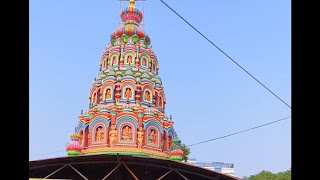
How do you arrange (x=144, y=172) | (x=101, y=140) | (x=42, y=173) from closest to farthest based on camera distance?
(x=42, y=173), (x=144, y=172), (x=101, y=140)

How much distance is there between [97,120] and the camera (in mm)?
33375

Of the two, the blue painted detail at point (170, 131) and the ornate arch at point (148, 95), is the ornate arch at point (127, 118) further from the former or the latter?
the blue painted detail at point (170, 131)

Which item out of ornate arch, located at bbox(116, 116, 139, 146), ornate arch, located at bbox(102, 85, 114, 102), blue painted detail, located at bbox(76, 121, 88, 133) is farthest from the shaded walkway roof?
ornate arch, located at bbox(102, 85, 114, 102)

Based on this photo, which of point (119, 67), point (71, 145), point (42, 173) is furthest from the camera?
point (119, 67)

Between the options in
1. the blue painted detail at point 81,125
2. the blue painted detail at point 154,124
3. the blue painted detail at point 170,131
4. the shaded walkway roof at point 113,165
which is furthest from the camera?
the blue painted detail at point 170,131

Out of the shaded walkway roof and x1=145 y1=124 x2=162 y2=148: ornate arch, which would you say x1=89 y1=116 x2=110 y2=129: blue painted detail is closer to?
x1=145 y1=124 x2=162 y2=148: ornate arch

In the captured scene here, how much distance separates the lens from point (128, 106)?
3366 cm

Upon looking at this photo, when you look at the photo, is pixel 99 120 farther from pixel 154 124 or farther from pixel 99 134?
pixel 154 124

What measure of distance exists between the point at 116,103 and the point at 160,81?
5367mm

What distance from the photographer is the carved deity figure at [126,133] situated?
1266 inches

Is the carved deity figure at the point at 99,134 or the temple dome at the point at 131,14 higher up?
the temple dome at the point at 131,14

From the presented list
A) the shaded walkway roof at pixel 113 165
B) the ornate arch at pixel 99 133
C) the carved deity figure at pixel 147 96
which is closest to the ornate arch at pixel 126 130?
the ornate arch at pixel 99 133
